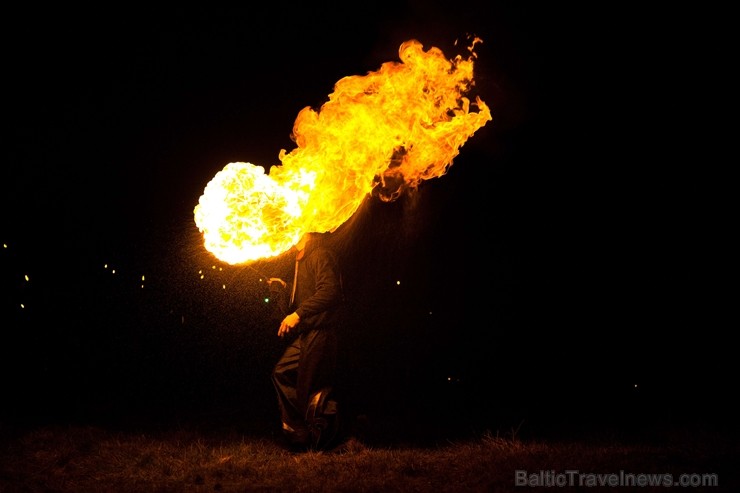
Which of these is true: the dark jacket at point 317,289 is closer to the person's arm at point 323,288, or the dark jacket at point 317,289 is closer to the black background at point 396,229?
the person's arm at point 323,288

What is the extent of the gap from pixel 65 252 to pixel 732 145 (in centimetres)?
901

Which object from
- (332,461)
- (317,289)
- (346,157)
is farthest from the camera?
(346,157)

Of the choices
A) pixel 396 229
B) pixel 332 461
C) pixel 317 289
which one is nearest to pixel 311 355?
pixel 317 289

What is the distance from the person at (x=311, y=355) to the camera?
590 cm

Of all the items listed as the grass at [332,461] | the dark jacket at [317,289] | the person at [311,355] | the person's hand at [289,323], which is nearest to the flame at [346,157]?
the dark jacket at [317,289]

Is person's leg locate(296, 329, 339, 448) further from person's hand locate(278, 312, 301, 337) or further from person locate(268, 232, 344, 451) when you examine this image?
person's hand locate(278, 312, 301, 337)

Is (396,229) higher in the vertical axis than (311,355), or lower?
higher

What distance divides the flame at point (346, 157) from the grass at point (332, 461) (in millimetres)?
1871

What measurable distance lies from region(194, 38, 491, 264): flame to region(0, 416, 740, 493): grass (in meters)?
1.87

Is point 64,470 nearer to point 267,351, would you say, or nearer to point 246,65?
point 267,351

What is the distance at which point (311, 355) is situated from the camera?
6000 millimetres

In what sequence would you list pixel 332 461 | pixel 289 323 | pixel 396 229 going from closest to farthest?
Answer: pixel 332 461, pixel 289 323, pixel 396 229

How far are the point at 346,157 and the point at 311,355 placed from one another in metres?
1.99

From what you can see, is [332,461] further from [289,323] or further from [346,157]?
[346,157]
